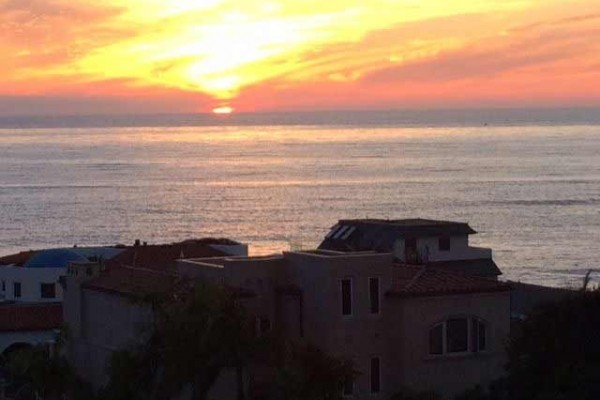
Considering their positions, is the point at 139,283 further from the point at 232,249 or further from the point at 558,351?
the point at 232,249

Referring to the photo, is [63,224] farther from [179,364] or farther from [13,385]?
[179,364]

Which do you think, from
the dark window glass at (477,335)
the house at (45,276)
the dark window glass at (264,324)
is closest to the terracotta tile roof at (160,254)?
the house at (45,276)

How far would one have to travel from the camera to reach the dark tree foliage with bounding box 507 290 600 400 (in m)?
28.8

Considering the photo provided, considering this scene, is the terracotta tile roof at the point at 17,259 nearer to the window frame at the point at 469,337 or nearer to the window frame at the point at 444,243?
the window frame at the point at 444,243

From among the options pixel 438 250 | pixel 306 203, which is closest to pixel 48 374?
pixel 438 250

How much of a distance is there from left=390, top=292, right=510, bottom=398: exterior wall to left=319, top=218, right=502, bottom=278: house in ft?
77.4

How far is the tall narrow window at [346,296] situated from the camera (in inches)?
1272

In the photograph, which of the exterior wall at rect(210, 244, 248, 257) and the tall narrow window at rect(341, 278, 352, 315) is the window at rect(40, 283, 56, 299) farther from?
the tall narrow window at rect(341, 278, 352, 315)

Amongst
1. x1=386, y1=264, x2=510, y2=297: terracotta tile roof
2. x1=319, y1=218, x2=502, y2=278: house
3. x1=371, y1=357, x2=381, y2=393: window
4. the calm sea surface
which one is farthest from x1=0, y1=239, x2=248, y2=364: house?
the calm sea surface

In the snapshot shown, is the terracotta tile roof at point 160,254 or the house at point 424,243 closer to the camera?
the terracotta tile roof at point 160,254

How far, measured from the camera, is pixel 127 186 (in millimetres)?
156125

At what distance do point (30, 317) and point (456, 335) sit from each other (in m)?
17.3

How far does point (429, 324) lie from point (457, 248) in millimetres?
28087

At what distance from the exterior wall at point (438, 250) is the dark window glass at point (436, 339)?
79.3 ft
